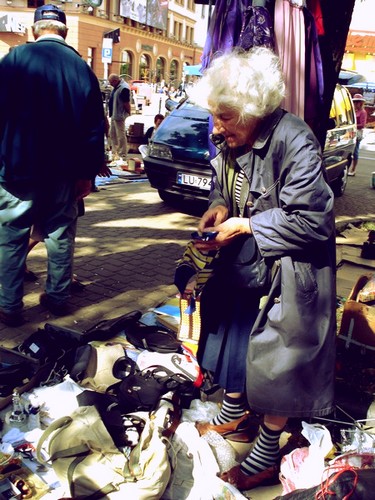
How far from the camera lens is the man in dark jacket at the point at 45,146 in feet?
12.3

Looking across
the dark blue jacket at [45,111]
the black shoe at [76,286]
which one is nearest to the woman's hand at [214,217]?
the dark blue jacket at [45,111]

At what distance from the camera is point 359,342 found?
3.70 meters

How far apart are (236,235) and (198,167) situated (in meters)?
5.19

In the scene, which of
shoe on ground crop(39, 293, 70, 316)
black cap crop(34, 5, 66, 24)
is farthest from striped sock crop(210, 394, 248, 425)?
black cap crop(34, 5, 66, 24)

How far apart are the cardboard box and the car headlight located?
15.6ft

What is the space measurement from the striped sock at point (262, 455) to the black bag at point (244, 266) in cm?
68

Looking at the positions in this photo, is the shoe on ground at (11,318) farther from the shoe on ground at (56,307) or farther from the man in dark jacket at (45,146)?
the shoe on ground at (56,307)

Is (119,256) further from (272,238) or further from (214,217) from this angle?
(272,238)

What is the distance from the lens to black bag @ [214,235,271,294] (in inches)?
102

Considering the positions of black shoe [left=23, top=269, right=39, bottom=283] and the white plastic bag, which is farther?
black shoe [left=23, top=269, right=39, bottom=283]

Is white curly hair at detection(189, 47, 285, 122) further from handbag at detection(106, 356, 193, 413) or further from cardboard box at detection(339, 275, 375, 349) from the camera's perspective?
cardboard box at detection(339, 275, 375, 349)

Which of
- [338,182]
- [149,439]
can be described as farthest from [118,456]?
[338,182]

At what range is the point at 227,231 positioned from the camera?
2.47 metres

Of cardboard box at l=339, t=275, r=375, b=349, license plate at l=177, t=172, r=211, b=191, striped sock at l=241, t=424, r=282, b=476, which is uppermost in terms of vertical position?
license plate at l=177, t=172, r=211, b=191
